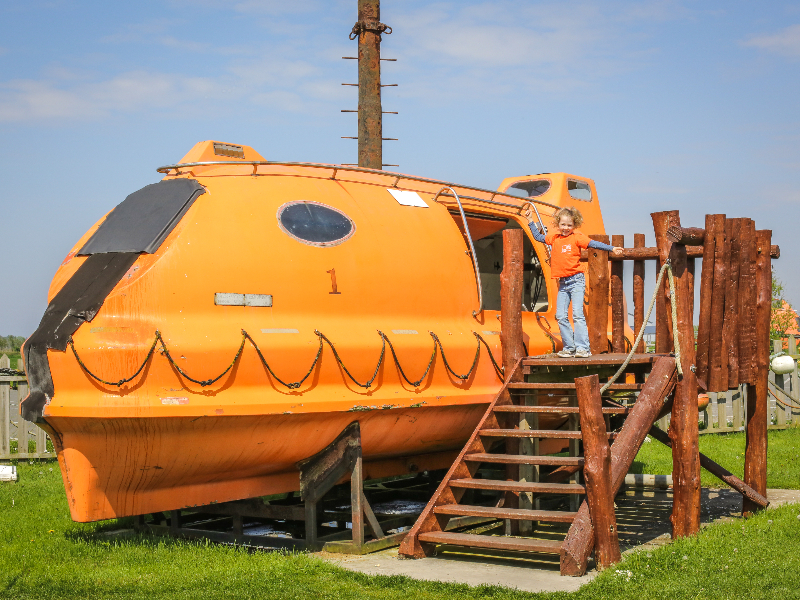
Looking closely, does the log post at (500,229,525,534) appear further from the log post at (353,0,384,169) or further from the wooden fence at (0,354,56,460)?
the wooden fence at (0,354,56,460)

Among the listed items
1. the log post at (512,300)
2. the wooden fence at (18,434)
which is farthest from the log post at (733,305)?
the wooden fence at (18,434)

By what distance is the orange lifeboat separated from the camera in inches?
284

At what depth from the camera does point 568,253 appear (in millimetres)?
9367

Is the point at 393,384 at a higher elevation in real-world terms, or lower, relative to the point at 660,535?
higher

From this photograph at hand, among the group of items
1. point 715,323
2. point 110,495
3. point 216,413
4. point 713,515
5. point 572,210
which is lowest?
point 713,515

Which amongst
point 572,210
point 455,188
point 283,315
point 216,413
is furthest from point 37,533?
point 572,210

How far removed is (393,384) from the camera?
27.5 ft

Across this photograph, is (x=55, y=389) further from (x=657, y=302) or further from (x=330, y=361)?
(x=657, y=302)

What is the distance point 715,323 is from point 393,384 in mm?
3183

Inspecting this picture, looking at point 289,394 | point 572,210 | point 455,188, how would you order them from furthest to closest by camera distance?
point 455,188 < point 572,210 < point 289,394

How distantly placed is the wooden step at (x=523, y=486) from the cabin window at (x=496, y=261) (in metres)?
3.65

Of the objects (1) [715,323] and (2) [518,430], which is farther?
(1) [715,323]

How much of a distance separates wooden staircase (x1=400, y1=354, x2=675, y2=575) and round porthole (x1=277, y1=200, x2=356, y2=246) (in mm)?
2087

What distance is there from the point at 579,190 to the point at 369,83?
347cm
